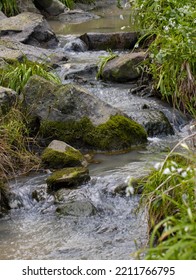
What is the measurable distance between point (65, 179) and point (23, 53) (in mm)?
3805

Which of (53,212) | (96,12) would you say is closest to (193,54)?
(53,212)

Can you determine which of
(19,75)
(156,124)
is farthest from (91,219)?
→ (19,75)

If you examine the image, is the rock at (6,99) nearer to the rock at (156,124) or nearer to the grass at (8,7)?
the rock at (156,124)

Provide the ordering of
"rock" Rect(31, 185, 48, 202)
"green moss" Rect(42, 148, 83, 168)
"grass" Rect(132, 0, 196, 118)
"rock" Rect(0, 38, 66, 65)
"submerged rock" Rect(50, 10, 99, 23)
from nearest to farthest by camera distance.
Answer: "grass" Rect(132, 0, 196, 118) → "rock" Rect(31, 185, 48, 202) → "green moss" Rect(42, 148, 83, 168) → "rock" Rect(0, 38, 66, 65) → "submerged rock" Rect(50, 10, 99, 23)

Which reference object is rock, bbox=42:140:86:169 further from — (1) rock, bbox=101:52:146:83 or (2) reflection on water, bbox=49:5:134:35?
(2) reflection on water, bbox=49:5:134:35

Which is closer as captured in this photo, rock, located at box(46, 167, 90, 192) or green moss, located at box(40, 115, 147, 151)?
rock, located at box(46, 167, 90, 192)

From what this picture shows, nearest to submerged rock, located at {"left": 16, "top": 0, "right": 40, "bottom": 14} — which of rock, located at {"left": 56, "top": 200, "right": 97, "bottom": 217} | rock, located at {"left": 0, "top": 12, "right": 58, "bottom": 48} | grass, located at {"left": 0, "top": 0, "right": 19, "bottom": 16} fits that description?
grass, located at {"left": 0, "top": 0, "right": 19, "bottom": 16}

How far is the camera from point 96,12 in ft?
56.9

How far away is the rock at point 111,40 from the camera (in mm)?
12000

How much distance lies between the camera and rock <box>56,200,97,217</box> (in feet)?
19.3

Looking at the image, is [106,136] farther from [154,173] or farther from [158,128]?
[154,173]

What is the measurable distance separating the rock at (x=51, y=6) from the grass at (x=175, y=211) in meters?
11.2

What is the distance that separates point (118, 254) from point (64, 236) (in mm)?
624

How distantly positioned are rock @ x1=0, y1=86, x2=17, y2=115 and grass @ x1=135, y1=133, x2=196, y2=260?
2538 mm
